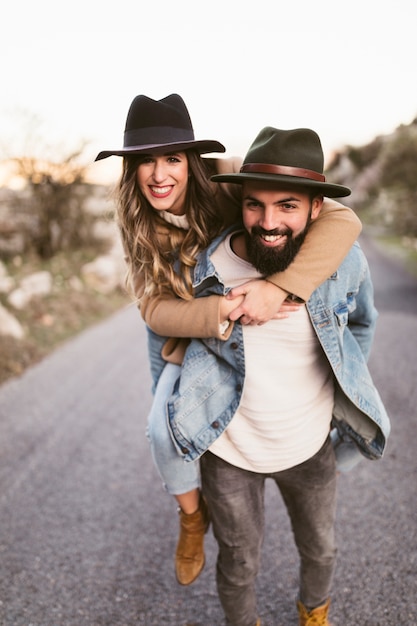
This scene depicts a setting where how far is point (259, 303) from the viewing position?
65.9 inches

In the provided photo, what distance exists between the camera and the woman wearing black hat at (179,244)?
5.71 feet

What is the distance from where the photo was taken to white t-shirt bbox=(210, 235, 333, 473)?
1.82 meters

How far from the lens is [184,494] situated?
2.10 metres

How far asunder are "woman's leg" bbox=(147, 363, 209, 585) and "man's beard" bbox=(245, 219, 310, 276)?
674 millimetres

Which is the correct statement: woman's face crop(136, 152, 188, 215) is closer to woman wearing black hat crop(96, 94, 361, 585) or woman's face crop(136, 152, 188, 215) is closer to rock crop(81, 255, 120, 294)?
woman wearing black hat crop(96, 94, 361, 585)

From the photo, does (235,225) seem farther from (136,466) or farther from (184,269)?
(136,466)

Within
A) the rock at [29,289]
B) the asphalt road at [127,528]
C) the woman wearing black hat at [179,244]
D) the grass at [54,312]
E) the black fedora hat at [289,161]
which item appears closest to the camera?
the black fedora hat at [289,161]

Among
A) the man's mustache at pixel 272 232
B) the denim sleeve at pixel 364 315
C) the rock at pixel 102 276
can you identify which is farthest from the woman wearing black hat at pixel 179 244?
the rock at pixel 102 276

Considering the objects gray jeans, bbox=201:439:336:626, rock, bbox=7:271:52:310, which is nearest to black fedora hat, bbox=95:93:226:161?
gray jeans, bbox=201:439:336:626

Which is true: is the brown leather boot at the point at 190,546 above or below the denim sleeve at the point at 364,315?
below

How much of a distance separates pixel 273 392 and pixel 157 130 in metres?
1.20

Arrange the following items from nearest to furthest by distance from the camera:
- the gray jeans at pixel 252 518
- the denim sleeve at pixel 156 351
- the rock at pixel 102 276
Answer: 1. the gray jeans at pixel 252 518
2. the denim sleeve at pixel 156 351
3. the rock at pixel 102 276

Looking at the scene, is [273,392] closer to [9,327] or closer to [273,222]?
[273,222]

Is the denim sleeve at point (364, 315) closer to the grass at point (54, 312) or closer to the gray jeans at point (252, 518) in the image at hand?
the gray jeans at point (252, 518)
